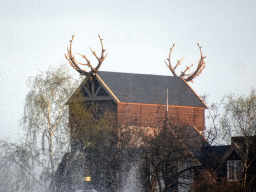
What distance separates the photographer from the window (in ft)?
90.8

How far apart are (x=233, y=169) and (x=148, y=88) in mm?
13558

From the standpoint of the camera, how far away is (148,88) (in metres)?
40.2

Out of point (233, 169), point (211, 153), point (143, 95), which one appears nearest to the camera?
point (211, 153)

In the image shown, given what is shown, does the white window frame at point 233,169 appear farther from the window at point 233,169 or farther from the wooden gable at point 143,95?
the wooden gable at point 143,95

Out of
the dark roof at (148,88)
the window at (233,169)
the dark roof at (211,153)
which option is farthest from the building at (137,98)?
the window at (233,169)

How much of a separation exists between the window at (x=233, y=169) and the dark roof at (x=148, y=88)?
32.3ft

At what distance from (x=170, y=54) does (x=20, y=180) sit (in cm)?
1901

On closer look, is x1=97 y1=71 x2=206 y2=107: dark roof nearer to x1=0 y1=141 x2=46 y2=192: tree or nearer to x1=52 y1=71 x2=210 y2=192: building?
x1=52 y1=71 x2=210 y2=192: building

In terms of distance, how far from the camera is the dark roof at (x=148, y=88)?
38438 millimetres

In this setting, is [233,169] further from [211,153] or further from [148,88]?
[148,88]

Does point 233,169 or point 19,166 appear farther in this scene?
point 19,166

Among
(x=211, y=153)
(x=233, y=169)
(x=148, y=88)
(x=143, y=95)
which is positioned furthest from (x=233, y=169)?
(x=148, y=88)

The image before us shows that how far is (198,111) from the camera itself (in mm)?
41094

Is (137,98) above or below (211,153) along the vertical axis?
above
